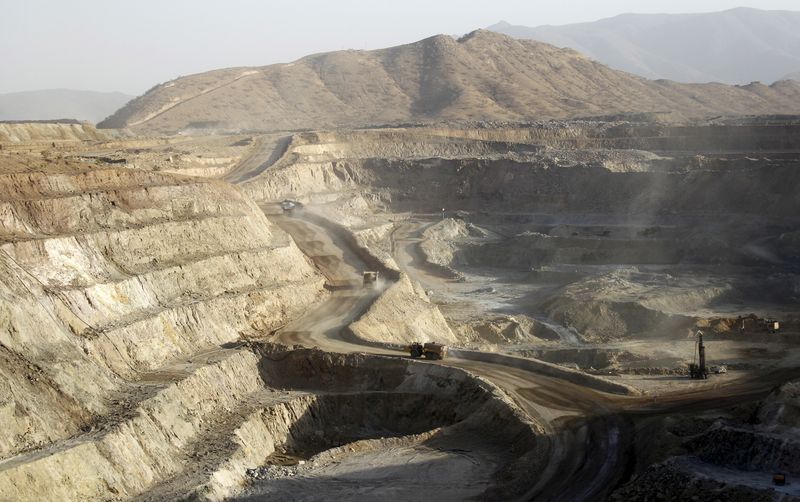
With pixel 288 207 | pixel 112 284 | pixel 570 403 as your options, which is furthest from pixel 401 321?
pixel 288 207

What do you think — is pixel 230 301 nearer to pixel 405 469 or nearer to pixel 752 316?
pixel 405 469

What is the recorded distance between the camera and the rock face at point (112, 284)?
3067 cm

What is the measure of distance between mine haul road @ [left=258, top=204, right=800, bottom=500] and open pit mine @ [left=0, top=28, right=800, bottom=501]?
0.46 ft

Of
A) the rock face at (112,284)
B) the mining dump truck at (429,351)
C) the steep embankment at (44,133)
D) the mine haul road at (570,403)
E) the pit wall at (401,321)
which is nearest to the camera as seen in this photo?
the mine haul road at (570,403)

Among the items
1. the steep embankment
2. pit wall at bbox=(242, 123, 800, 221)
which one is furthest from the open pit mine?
the steep embankment

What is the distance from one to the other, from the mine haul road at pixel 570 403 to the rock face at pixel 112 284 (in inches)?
100

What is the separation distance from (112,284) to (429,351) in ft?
46.8

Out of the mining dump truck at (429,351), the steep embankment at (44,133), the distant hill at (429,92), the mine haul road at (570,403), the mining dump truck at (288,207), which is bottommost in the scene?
the mine haul road at (570,403)

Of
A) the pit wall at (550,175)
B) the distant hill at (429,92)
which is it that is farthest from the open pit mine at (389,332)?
the distant hill at (429,92)

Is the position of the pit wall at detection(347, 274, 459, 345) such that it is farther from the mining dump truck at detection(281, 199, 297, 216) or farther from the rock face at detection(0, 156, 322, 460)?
the mining dump truck at detection(281, 199, 297, 216)

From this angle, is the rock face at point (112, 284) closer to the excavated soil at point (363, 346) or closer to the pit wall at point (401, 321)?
the excavated soil at point (363, 346)

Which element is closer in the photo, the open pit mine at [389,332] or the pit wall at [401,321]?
the open pit mine at [389,332]

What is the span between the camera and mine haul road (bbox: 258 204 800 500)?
2856cm

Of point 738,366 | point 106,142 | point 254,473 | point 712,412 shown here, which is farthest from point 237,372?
point 106,142
